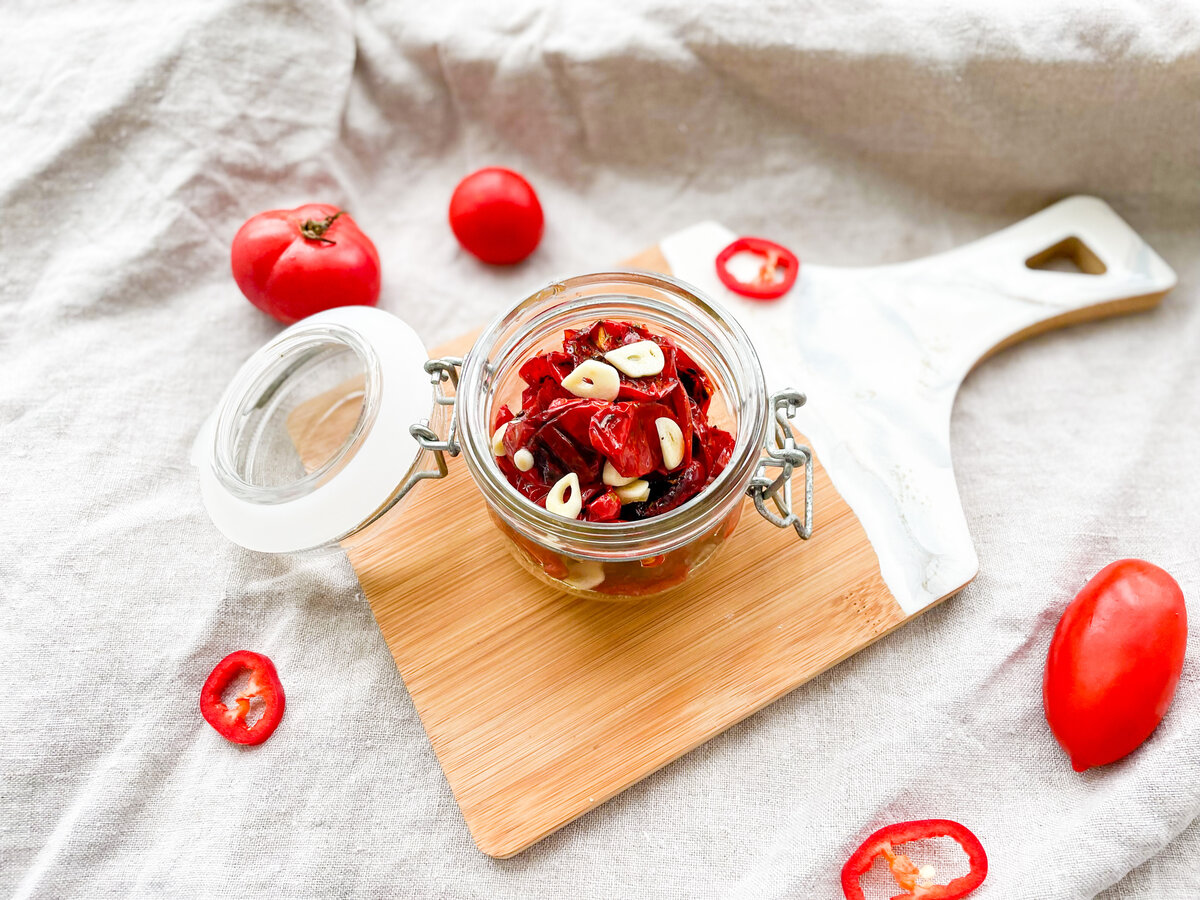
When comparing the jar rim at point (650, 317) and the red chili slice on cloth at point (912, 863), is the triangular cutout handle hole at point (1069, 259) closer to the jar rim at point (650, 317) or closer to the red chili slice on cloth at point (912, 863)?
the jar rim at point (650, 317)

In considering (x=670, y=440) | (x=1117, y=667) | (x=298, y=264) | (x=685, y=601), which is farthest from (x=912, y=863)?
(x=298, y=264)

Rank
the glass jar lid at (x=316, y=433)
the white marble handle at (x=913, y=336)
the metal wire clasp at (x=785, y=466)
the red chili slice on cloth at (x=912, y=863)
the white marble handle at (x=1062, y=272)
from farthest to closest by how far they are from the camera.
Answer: the white marble handle at (x=1062, y=272) < the white marble handle at (x=913, y=336) < the red chili slice on cloth at (x=912, y=863) < the glass jar lid at (x=316, y=433) < the metal wire clasp at (x=785, y=466)

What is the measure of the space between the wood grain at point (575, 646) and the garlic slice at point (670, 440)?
0.44 meters

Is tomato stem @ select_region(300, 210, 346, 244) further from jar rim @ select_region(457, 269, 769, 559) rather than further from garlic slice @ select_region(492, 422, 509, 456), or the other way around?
garlic slice @ select_region(492, 422, 509, 456)

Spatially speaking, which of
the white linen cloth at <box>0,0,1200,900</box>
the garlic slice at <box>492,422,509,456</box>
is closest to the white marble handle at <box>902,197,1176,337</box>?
the white linen cloth at <box>0,0,1200,900</box>

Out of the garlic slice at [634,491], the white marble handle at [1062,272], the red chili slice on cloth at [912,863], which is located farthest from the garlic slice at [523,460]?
the white marble handle at [1062,272]

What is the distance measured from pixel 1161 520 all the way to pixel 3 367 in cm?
261

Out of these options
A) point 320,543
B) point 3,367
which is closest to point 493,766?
point 320,543

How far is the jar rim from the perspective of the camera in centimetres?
131

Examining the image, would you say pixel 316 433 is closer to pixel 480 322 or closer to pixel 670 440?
pixel 480 322

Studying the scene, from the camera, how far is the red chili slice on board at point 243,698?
1743mm

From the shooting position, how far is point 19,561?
1815 mm

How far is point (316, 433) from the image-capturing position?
6.07ft

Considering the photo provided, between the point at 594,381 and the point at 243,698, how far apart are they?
3.35ft
